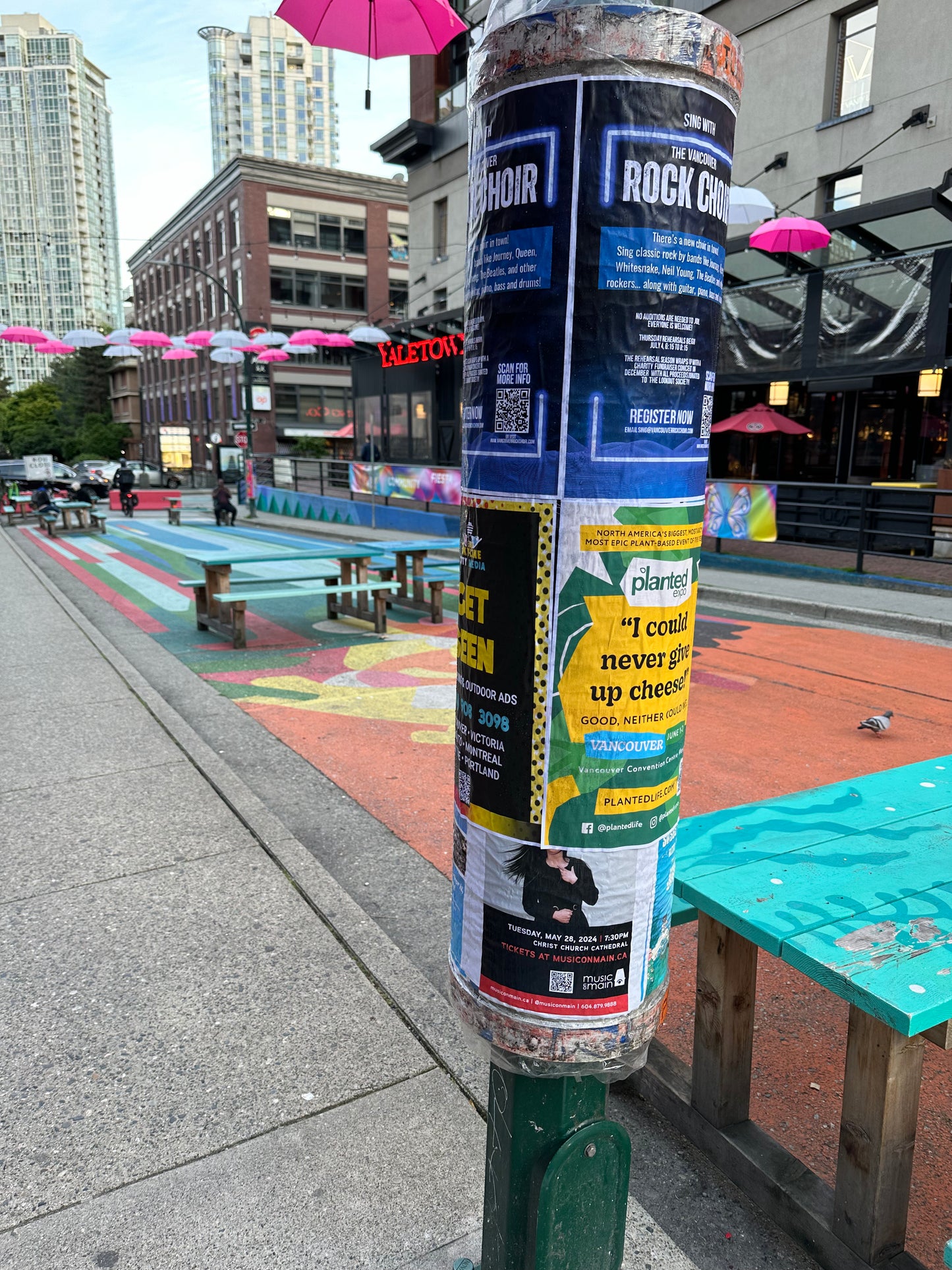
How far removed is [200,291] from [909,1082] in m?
69.3

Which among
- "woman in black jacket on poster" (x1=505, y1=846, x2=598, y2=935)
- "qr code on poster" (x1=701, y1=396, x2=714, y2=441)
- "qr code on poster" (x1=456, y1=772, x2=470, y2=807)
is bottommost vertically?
"woman in black jacket on poster" (x1=505, y1=846, x2=598, y2=935)

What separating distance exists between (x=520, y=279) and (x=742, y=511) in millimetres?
15050

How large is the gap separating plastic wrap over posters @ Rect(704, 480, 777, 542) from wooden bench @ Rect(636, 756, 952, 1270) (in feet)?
42.1

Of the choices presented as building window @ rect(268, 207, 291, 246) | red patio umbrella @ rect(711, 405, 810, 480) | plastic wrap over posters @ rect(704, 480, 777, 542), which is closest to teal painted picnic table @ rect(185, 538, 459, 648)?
plastic wrap over posters @ rect(704, 480, 777, 542)

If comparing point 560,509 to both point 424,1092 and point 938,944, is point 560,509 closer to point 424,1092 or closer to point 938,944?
point 938,944

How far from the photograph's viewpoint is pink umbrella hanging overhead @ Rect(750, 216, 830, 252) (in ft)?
49.6

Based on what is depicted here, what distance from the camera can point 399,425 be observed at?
31.8 meters

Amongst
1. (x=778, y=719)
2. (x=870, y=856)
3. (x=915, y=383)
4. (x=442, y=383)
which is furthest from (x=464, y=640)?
(x=442, y=383)

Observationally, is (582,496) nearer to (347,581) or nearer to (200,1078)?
(200,1078)

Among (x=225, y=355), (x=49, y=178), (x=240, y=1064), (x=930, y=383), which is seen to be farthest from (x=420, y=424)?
(x=49, y=178)

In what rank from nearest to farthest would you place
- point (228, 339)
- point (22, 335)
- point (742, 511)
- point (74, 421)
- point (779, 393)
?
point (742, 511)
point (779, 393)
point (22, 335)
point (228, 339)
point (74, 421)

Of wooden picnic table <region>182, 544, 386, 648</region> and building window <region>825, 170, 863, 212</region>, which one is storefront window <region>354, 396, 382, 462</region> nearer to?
building window <region>825, 170, 863, 212</region>

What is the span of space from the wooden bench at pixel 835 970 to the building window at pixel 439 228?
30488 mm

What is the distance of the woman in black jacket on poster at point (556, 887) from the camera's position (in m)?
1.65
